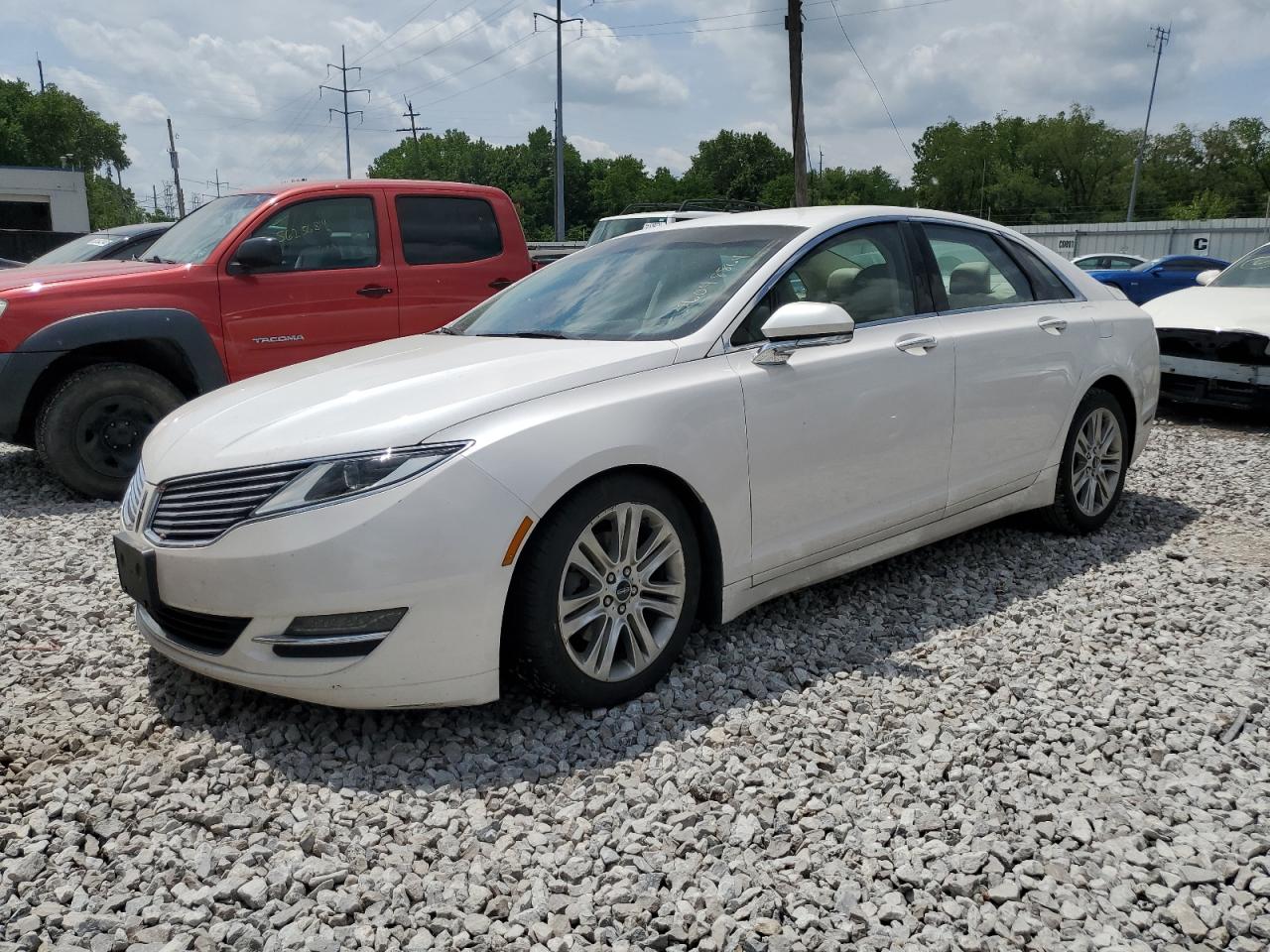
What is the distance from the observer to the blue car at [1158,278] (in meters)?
20.1

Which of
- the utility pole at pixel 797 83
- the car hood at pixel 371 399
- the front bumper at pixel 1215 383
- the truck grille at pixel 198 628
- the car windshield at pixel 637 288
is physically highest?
the utility pole at pixel 797 83

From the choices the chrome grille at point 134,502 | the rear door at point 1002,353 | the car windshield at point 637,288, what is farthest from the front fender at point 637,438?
the rear door at point 1002,353

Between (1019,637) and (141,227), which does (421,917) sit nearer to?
(1019,637)

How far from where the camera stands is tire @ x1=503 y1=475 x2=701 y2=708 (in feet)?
9.91

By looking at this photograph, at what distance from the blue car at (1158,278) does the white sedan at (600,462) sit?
694 inches

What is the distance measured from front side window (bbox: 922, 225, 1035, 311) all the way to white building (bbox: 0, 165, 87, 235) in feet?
156

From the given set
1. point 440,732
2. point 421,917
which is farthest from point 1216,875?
point 440,732

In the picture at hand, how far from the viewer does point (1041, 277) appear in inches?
197

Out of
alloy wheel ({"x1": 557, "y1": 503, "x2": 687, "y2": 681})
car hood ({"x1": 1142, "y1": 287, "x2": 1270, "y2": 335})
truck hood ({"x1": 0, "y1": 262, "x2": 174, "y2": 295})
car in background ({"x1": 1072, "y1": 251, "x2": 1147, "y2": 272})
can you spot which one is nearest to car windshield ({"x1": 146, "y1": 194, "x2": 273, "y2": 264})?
truck hood ({"x1": 0, "y1": 262, "x2": 174, "y2": 295})

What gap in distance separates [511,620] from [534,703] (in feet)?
1.43

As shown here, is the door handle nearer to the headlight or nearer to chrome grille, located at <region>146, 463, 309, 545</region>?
the headlight

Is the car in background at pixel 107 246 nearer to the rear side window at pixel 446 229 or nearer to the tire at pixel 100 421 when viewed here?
the rear side window at pixel 446 229

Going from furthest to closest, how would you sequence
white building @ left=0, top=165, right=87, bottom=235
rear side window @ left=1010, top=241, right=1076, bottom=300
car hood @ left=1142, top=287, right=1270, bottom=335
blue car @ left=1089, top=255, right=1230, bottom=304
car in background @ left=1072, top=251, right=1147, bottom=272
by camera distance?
1. white building @ left=0, top=165, right=87, bottom=235
2. car in background @ left=1072, top=251, right=1147, bottom=272
3. blue car @ left=1089, top=255, right=1230, bottom=304
4. car hood @ left=1142, top=287, right=1270, bottom=335
5. rear side window @ left=1010, top=241, right=1076, bottom=300

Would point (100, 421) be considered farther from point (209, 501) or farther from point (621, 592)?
point (621, 592)
